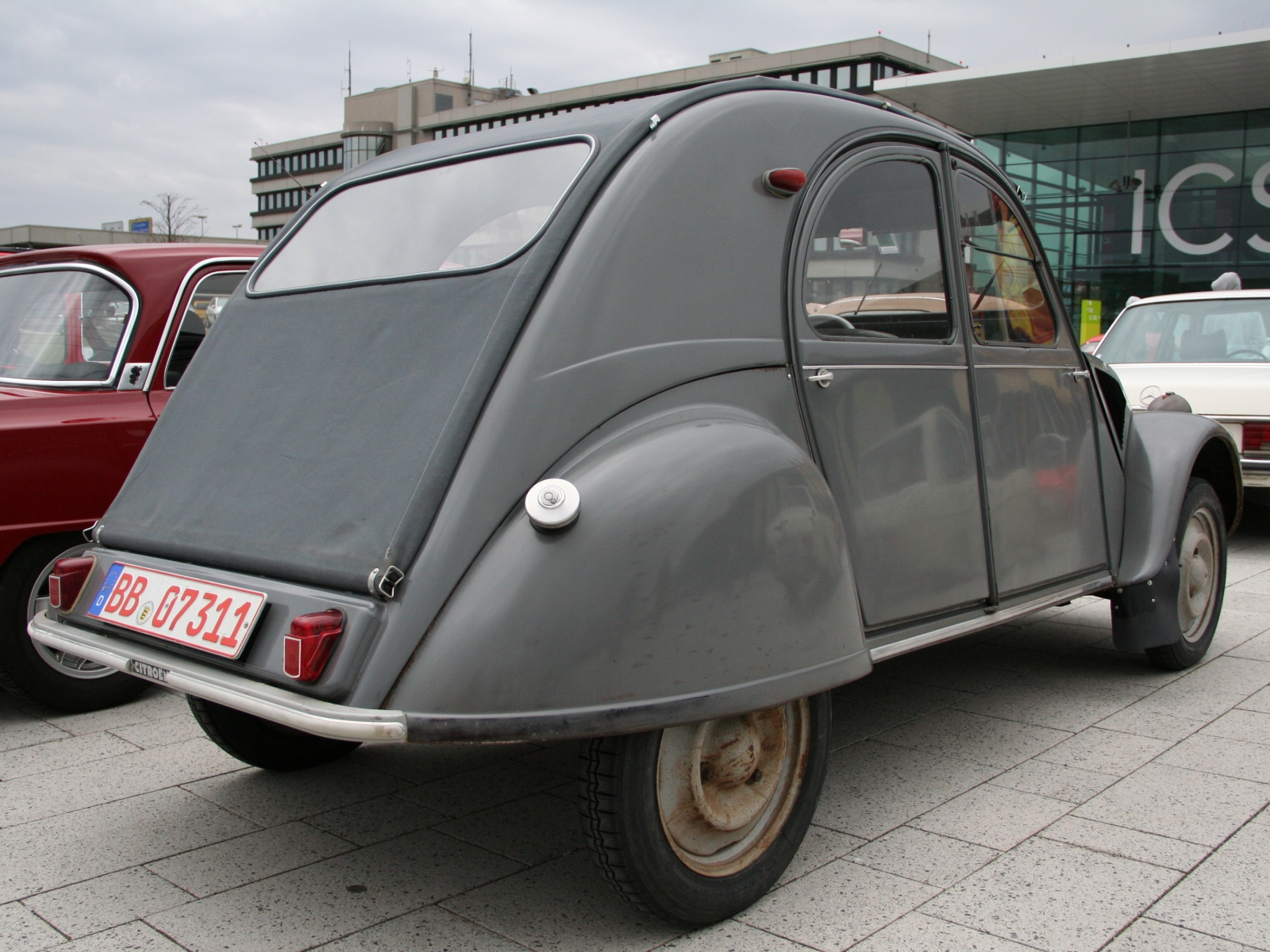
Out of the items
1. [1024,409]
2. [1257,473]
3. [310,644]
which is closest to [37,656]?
[310,644]

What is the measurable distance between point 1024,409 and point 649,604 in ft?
6.82

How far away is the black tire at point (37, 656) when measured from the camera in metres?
4.45

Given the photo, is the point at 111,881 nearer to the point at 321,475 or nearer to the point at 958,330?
the point at 321,475

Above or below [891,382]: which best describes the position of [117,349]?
above

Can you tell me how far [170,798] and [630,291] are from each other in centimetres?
231

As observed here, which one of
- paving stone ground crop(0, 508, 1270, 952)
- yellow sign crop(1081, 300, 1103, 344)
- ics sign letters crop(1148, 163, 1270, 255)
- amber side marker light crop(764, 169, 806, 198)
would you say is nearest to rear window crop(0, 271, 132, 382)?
paving stone ground crop(0, 508, 1270, 952)

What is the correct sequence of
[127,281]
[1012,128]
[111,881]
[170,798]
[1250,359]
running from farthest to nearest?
[1012,128]
[1250,359]
[127,281]
[170,798]
[111,881]

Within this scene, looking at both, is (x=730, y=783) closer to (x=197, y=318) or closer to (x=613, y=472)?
(x=613, y=472)

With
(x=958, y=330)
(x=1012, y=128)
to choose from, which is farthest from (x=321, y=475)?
(x=1012, y=128)

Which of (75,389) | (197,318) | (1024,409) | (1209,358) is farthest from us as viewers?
(1209,358)

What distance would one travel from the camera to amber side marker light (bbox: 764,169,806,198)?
3.02 metres

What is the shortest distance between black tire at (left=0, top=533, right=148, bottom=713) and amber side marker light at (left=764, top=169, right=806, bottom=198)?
3.11m

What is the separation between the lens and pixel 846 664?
2.74 metres

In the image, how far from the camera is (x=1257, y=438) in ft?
26.5
